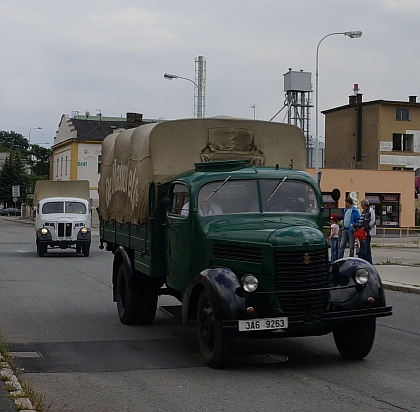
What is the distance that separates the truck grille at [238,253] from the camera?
8180 millimetres

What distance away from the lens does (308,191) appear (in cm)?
948

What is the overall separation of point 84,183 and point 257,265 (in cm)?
2478

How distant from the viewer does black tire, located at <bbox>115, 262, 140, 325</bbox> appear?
11362 mm

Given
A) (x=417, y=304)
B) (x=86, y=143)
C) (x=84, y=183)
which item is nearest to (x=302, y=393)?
(x=417, y=304)

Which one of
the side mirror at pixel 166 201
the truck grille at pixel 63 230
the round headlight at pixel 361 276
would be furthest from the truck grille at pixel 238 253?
the truck grille at pixel 63 230

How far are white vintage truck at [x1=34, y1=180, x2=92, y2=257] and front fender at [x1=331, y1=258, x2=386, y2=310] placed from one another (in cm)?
1985

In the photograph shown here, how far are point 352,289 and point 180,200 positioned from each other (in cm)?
245

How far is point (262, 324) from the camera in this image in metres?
7.86

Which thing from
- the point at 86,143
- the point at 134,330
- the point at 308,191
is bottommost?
the point at 134,330

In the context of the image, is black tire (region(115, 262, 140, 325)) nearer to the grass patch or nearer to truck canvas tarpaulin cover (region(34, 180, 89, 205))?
the grass patch

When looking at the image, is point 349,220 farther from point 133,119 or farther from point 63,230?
point 133,119

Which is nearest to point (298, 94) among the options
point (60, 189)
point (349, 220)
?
point (60, 189)

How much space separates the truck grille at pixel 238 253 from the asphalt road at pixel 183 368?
117 centimetres

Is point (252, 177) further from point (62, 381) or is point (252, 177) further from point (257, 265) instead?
point (62, 381)
